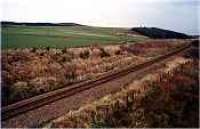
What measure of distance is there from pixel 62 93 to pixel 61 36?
1.13 metres

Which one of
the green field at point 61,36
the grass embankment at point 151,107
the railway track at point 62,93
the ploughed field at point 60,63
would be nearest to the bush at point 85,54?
the ploughed field at point 60,63

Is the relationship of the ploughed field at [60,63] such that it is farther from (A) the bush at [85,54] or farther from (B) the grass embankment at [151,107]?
(B) the grass embankment at [151,107]

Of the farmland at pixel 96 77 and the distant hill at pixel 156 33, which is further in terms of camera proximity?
the distant hill at pixel 156 33

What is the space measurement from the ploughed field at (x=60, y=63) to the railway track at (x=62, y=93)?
0.27 feet

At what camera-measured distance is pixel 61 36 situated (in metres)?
6.83

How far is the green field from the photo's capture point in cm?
636

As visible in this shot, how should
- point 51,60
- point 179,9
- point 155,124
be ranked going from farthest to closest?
1. point 179,9
2. point 51,60
3. point 155,124

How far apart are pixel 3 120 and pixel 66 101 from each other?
3.73ft

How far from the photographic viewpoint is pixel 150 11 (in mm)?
6969

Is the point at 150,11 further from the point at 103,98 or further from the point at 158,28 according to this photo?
the point at 103,98

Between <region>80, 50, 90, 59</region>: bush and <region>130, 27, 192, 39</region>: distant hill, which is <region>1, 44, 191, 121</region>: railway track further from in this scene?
<region>80, 50, 90, 59</region>: bush

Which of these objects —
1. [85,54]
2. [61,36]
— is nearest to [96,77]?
[85,54]

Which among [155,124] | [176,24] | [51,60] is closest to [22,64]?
[51,60]

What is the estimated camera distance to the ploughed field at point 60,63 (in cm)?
618
